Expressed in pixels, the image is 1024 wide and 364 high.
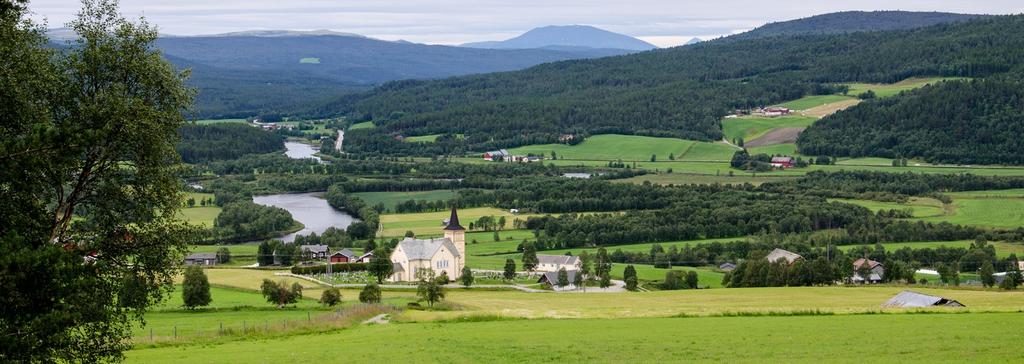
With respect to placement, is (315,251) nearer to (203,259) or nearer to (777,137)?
(203,259)

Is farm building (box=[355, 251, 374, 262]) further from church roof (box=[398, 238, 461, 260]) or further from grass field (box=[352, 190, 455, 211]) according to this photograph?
grass field (box=[352, 190, 455, 211])

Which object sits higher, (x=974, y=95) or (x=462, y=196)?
(x=974, y=95)

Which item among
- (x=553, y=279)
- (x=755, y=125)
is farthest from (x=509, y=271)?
(x=755, y=125)

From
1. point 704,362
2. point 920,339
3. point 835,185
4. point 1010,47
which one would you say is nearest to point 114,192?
point 704,362

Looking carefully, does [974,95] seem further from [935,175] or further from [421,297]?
[421,297]

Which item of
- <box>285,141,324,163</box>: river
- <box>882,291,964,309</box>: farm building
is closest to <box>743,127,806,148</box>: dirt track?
<box>285,141,324,163</box>: river

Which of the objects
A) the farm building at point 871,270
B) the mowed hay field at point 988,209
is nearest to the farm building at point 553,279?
the farm building at point 871,270

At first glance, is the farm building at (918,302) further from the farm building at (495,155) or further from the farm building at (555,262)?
the farm building at (495,155)
